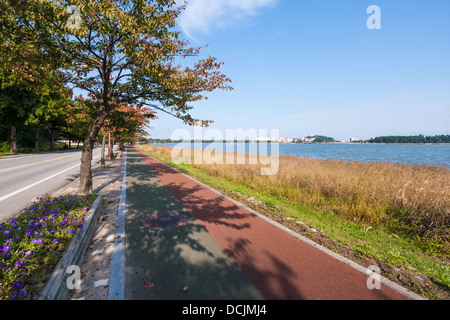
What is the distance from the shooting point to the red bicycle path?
2701 millimetres

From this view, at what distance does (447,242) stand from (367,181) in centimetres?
307

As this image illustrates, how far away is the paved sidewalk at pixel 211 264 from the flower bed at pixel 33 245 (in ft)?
1.70

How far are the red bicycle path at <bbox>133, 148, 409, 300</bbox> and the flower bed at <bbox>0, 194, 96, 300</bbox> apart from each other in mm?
2878

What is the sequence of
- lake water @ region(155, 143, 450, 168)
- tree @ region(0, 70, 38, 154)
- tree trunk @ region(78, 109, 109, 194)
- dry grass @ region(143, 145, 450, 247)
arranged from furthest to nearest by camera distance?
lake water @ region(155, 143, 450, 168), tree @ region(0, 70, 38, 154), tree trunk @ region(78, 109, 109, 194), dry grass @ region(143, 145, 450, 247)

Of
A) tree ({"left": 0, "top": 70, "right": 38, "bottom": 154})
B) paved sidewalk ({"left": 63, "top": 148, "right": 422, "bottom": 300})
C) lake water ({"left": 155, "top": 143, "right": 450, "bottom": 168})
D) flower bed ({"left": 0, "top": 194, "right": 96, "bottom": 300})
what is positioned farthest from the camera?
lake water ({"left": 155, "top": 143, "right": 450, "bottom": 168})

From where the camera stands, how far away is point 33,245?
2.99 meters

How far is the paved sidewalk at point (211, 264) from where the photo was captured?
104 inches

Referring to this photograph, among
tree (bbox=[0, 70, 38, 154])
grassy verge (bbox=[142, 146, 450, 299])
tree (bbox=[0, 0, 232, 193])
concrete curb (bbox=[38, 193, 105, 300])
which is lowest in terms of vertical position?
grassy verge (bbox=[142, 146, 450, 299])

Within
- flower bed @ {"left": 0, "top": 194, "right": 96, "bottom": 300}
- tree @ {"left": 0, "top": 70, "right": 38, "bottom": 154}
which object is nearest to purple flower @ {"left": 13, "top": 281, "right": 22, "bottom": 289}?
flower bed @ {"left": 0, "top": 194, "right": 96, "bottom": 300}

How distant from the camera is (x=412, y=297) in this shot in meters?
2.65

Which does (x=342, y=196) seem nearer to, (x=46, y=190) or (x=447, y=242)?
(x=447, y=242)

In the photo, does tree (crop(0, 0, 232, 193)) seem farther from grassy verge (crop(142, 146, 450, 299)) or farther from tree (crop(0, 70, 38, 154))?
tree (crop(0, 70, 38, 154))

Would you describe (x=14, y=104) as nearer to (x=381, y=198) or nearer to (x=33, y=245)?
(x=33, y=245)

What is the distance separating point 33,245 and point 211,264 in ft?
10.1
